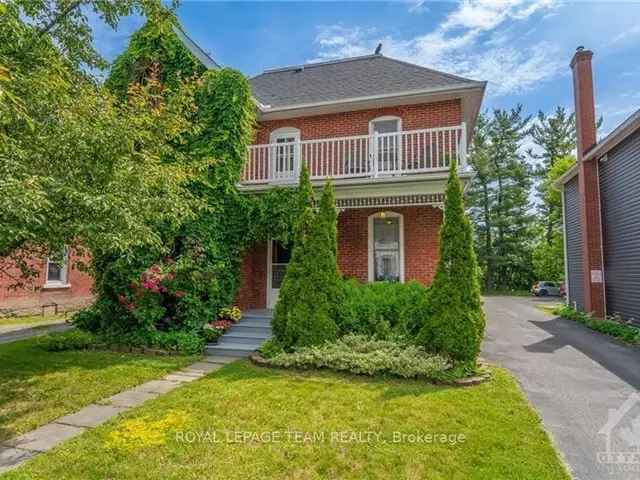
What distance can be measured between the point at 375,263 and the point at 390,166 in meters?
2.62

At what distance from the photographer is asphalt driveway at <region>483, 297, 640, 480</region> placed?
3.73 m

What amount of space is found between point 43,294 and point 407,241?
13.8 m

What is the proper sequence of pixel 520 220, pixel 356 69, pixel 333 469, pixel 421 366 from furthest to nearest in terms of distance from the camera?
pixel 520 220
pixel 356 69
pixel 421 366
pixel 333 469

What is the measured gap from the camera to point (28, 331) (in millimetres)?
10445

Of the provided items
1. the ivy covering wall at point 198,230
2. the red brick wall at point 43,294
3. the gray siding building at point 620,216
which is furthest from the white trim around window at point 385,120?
the red brick wall at point 43,294

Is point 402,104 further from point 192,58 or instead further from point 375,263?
point 192,58

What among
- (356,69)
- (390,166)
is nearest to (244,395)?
(390,166)

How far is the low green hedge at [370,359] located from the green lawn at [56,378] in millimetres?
2289

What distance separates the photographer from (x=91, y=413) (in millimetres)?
4617

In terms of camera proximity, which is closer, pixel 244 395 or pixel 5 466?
pixel 5 466

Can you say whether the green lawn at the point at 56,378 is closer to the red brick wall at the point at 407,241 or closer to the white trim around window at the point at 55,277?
the red brick wall at the point at 407,241

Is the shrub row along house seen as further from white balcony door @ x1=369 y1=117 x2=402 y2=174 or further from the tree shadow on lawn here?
the tree shadow on lawn

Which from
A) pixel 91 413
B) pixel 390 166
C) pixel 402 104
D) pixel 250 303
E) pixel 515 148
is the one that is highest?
pixel 515 148

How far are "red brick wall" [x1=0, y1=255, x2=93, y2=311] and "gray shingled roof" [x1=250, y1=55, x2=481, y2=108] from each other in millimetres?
9166
